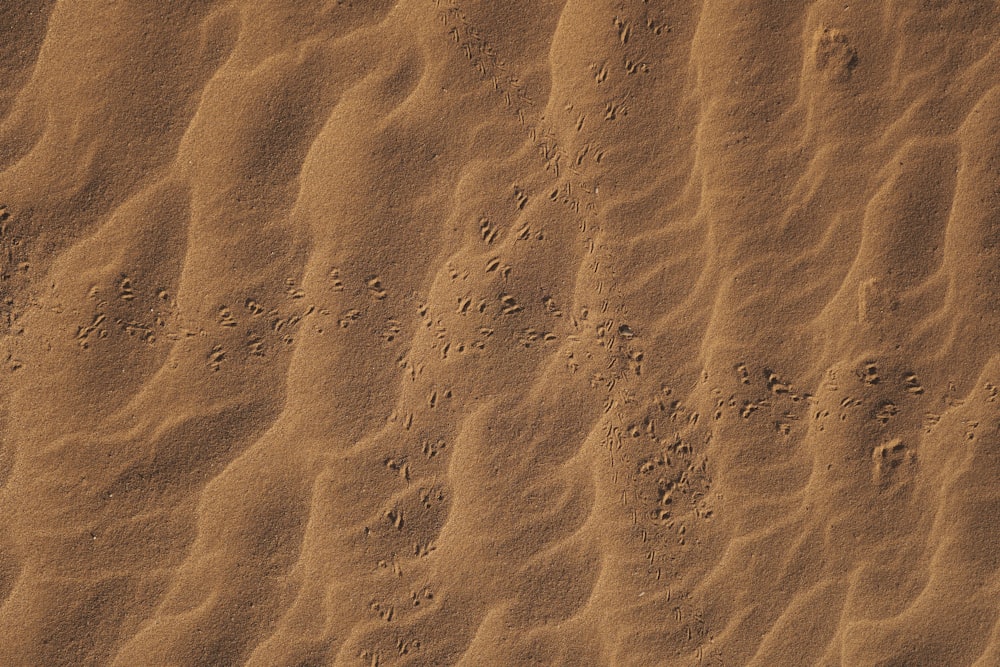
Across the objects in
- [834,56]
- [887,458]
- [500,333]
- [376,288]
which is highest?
[834,56]

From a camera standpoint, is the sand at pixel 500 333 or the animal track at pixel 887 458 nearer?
the sand at pixel 500 333

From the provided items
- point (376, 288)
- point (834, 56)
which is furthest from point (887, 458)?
point (376, 288)

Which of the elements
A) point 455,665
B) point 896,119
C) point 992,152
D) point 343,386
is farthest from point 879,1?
point 455,665

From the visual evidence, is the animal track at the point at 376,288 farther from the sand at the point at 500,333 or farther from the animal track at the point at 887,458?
the animal track at the point at 887,458

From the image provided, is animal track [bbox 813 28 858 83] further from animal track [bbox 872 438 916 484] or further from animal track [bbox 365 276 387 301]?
animal track [bbox 365 276 387 301]

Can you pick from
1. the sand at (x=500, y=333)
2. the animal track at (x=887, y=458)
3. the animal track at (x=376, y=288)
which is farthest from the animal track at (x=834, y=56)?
the animal track at (x=376, y=288)

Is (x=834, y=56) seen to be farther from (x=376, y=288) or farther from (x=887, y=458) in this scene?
(x=376, y=288)

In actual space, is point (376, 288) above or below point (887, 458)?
above

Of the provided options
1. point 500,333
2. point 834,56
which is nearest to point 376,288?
point 500,333
